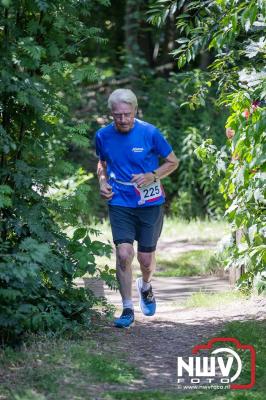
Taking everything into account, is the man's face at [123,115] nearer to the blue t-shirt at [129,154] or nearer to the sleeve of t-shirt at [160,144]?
the blue t-shirt at [129,154]

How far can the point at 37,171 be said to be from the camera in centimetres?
603

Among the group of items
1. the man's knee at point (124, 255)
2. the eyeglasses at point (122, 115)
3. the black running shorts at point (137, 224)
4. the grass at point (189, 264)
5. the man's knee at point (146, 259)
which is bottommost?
the grass at point (189, 264)

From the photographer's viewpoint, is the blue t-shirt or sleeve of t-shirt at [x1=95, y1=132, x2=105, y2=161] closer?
the blue t-shirt

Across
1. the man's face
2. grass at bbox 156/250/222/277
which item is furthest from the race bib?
grass at bbox 156/250/222/277

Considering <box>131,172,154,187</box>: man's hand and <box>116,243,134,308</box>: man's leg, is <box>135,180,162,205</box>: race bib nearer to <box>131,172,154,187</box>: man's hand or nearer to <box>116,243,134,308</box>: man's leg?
<box>131,172,154,187</box>: man's hand

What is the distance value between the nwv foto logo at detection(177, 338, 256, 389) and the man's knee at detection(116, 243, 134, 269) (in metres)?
0.97

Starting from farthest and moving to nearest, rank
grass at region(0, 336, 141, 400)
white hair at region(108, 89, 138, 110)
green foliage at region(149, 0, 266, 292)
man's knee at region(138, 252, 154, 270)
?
man's knee at region(138, 252, 154, 270)
white hair at region(108, 89, 138, 110)
green foliage at region(149, 0, 266, 292)
grass at region(0, 336, 141, 400)

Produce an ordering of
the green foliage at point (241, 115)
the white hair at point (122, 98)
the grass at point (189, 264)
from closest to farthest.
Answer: the green foliage at point (241, 115), the white hair at point (122, 98), the grass at point (189, 264)

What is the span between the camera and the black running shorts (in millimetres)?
6844

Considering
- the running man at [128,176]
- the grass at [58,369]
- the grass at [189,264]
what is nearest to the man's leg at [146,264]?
the running man at [128,176]

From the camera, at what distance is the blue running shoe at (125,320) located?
6.72 metres

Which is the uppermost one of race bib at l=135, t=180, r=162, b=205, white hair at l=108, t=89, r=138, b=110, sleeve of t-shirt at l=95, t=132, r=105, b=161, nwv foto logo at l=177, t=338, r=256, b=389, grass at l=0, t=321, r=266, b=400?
white hair at l=108, t=89, r=138, b=110

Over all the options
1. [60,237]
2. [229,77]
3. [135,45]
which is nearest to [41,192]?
[60,237]

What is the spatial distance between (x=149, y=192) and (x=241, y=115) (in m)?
1.11
